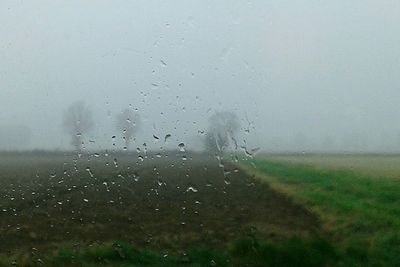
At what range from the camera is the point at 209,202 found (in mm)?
10484

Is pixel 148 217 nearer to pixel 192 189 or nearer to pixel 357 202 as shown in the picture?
pixel 192 189

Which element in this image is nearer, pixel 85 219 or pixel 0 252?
pixel 0 252

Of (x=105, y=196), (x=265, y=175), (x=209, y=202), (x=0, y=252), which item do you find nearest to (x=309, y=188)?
(x=265, y=175)

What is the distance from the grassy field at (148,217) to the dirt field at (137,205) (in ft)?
0.06

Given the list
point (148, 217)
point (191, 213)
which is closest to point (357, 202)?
point (191, 213)

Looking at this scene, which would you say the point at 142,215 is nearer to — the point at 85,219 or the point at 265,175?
the point at 85,219

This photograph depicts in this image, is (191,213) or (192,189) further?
(192,189)

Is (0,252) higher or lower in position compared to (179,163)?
lower

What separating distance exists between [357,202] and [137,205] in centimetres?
377

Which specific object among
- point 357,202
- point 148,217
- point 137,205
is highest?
point 357,202

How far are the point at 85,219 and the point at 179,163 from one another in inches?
85.6

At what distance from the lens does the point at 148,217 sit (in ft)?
35.6

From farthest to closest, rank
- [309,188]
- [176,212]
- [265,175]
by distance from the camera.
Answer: [265,175], [309,188], [176,212]

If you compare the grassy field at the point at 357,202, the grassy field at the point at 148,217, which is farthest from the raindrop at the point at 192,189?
the grassy field at the point at 357,202
